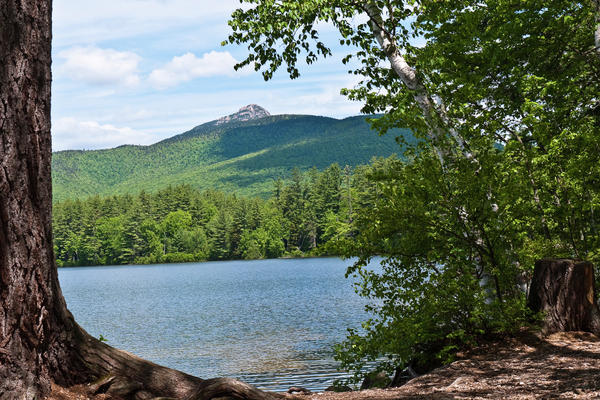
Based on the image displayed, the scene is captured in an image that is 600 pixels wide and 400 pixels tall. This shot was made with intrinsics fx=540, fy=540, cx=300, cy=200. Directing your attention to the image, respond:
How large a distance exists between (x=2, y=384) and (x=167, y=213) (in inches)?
5009

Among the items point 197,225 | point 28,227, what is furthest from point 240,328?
point 197,225

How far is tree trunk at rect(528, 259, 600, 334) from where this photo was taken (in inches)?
294

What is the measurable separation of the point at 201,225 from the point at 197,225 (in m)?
2.49

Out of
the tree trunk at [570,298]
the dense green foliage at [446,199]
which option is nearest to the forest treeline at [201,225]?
the dense green foliage at [446,199]

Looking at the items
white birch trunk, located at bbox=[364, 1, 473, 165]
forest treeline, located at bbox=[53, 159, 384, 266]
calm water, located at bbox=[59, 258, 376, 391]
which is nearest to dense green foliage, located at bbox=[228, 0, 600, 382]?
white birch trunk, located at bbox=[364, 1, 473, 165]

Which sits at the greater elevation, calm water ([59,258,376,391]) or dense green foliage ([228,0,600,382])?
dense green foliage ([228,0,600,382])

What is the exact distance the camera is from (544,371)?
5863mm

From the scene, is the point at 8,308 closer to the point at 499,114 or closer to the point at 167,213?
the point at 499,114

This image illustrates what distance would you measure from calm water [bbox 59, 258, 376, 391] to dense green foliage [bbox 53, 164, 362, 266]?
63976mm

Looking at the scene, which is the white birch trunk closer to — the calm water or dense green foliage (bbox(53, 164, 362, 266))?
the calm water

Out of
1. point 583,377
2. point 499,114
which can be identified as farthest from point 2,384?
point 499,114

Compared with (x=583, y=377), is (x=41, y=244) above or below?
above

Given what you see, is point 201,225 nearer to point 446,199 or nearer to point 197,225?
point 197,225

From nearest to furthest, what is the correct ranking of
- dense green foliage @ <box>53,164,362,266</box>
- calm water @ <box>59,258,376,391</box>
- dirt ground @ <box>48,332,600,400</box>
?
1. dirt ground @ <box>48,332,600,400</box>
2. calm water @ <box>59,258,376,391</box>
3. dense green foliage @ <box>53,164,362,266</box>
